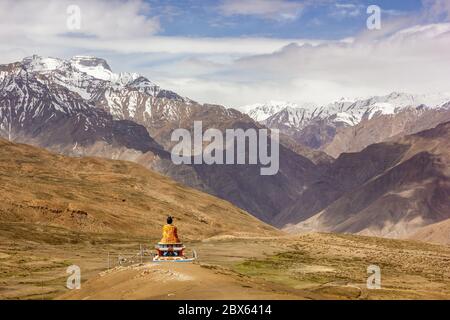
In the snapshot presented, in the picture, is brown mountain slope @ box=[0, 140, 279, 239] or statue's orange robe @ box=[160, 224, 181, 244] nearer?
statue's orange robe @ box=[160, 224, 181, 244]

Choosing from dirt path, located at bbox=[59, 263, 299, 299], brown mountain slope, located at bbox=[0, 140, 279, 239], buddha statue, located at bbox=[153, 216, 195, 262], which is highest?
brown mountain slope, located at bbox=[0, 140, 279, 239]

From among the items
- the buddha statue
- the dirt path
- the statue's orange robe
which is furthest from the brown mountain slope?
the dirt path

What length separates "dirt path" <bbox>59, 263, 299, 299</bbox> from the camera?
4056 centimetres

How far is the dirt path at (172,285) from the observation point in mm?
40562

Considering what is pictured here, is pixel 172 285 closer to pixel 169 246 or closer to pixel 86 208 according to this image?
pixel 169 246

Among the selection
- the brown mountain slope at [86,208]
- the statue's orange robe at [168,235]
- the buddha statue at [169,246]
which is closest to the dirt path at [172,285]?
the buddha statue at [169,246]

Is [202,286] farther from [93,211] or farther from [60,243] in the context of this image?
[93,211]

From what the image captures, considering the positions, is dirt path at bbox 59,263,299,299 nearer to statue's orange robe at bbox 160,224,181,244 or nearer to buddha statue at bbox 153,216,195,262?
buddha statue at bbox 153,216,195,262

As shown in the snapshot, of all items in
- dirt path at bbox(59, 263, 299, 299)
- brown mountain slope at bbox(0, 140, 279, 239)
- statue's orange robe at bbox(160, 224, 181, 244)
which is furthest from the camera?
brown mountain slope at bbox(0, 140, 279, 239)

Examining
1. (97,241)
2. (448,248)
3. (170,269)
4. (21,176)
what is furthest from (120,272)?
(21,176)

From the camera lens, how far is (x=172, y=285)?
43062mm

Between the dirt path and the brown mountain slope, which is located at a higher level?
the brown mountain slope
